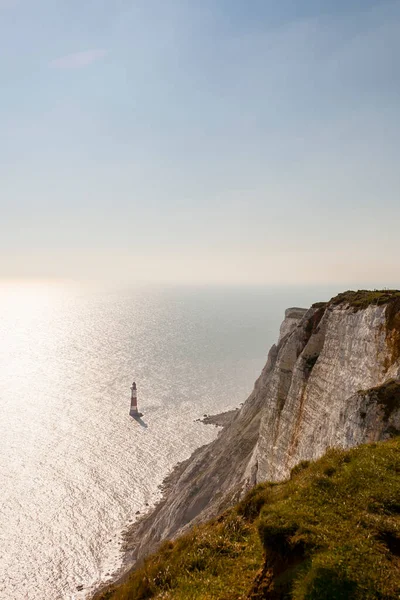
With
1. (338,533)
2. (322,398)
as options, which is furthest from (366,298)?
(338,533)

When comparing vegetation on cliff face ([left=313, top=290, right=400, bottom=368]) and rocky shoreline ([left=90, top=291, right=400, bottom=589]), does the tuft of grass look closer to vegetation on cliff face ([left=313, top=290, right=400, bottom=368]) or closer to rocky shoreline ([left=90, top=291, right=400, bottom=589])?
rocky shoreline ([left=90, top=291, right=400, bottom=589])

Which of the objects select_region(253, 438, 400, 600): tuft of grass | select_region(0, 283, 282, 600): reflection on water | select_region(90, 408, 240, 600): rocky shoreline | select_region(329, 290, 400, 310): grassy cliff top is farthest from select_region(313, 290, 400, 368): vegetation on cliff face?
select_region(0, 283, 282, 600): reflection on water

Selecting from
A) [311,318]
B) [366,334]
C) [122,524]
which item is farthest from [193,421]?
[366,334]

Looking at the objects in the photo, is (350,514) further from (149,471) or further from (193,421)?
(193,421)

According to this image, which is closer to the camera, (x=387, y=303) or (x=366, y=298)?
(x=387, y=303)

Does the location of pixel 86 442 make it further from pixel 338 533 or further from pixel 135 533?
pixel 338 533

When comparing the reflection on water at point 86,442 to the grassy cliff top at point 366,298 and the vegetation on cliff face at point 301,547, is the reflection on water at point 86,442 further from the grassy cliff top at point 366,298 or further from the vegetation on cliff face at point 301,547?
the vegetation on cliff face at point 301,547
